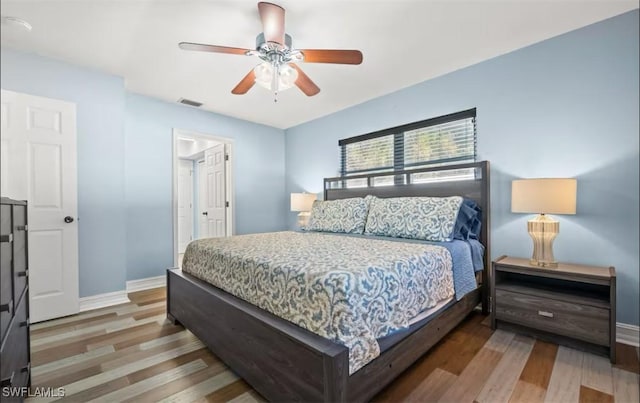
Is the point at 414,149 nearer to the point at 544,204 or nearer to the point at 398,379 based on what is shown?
the point at 544,204

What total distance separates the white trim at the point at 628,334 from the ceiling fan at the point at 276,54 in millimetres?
2749

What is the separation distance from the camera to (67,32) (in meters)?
2.20

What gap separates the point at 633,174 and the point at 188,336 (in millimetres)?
3564

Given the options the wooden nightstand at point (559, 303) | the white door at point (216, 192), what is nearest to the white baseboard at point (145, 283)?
the white door at point (216, 192)

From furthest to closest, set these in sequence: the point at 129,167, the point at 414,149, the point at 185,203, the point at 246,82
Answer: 1. the point at 185,203
2. the point at 129,167
3. the point at 414,149
4. the point at 246,82

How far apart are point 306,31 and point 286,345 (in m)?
2.22

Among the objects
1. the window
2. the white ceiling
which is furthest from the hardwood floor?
the white ceiling

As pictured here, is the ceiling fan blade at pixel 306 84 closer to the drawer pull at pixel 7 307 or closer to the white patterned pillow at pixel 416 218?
the white patterned pillow at pixel 416 218

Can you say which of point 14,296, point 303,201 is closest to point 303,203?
point 303,201

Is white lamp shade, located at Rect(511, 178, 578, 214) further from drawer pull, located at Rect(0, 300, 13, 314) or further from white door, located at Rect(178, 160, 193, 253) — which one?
white door, located at Rect(178, 160, 193, 253)

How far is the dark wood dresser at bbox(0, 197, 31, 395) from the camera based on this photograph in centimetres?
107

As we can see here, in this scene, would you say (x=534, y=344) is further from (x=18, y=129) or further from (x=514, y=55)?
(x=18, y=129)

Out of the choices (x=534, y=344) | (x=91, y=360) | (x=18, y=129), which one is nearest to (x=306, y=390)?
(x=91, y=360)

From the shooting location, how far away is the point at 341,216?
10.4ft
